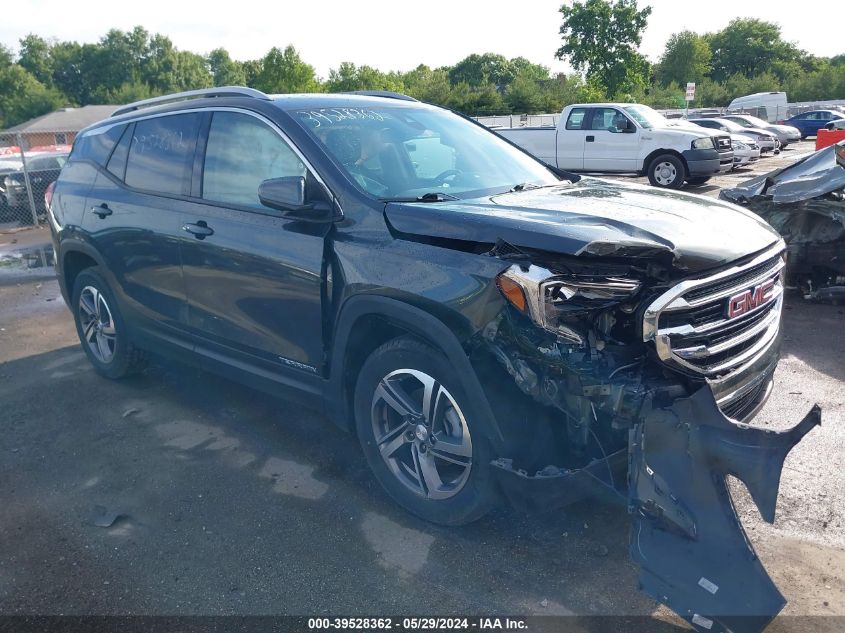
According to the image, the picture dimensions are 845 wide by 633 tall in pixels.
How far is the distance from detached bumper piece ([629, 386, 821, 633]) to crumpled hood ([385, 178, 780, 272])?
2.06 feet

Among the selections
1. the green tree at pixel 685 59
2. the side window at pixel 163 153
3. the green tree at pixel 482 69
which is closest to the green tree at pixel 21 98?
the green tree at pixel 482 69

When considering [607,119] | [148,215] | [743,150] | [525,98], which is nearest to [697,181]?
[607,119]

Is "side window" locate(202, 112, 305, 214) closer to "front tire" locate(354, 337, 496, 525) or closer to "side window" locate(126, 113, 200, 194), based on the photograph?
"side window" locate(126, 113, 200, 194)

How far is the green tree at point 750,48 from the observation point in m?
84.4

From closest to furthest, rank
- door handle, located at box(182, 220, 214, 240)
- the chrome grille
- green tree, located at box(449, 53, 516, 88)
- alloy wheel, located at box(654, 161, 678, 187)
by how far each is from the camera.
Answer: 1. the chrome grille
2. door handle, located at box(182, 220, 214, 240)
3. alloy wheel, located at box(654, 161, 678, 187)
4. green tree, located at box(449, 53, 516, 88)

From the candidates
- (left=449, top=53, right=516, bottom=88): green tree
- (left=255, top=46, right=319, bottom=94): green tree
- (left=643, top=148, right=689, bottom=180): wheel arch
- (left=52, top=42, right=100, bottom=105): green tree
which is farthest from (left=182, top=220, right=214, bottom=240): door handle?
(left=52, top=42, right=100, bottom=105): green tree

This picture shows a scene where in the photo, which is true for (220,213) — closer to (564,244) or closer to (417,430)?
(417,430)

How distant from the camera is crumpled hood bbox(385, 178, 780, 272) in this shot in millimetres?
2891

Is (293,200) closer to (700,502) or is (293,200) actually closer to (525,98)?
(700,502)

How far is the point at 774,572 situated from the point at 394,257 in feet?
7.00

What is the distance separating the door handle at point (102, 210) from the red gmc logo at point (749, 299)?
4151 mm

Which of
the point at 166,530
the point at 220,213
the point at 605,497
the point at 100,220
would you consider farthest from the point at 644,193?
the point at 100,220

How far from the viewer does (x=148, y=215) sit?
4828mm

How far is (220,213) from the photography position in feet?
14.1
